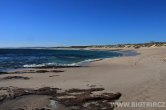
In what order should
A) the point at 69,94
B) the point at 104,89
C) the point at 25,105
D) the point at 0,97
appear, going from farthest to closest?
1. the point at 104,89
2. the point at 69,94
3. the point at 0,97
4. the point at 25,105

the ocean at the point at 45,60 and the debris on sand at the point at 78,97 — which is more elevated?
the debris on sand at the point at 78,97

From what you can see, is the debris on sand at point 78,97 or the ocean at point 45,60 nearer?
the debris on sand at point 78,97

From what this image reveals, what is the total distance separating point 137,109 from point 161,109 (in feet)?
2.56

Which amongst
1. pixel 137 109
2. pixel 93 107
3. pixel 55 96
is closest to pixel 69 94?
pixel 55 96

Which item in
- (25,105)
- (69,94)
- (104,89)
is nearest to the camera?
(25,105)

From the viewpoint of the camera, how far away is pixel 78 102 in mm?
10234

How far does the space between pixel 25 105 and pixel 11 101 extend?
2.79ft

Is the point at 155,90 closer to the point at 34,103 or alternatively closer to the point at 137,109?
the point at 137,109

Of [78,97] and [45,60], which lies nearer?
[78,97]

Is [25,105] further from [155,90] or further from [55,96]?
[155,90]

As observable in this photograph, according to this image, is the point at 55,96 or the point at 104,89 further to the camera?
the point at 104,89

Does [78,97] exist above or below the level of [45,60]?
A: above

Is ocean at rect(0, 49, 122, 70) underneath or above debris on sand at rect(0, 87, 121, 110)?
underneath

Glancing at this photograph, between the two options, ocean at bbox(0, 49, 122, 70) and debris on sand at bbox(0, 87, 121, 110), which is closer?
debris on sand at bbox(0, 87, 121, 110)
